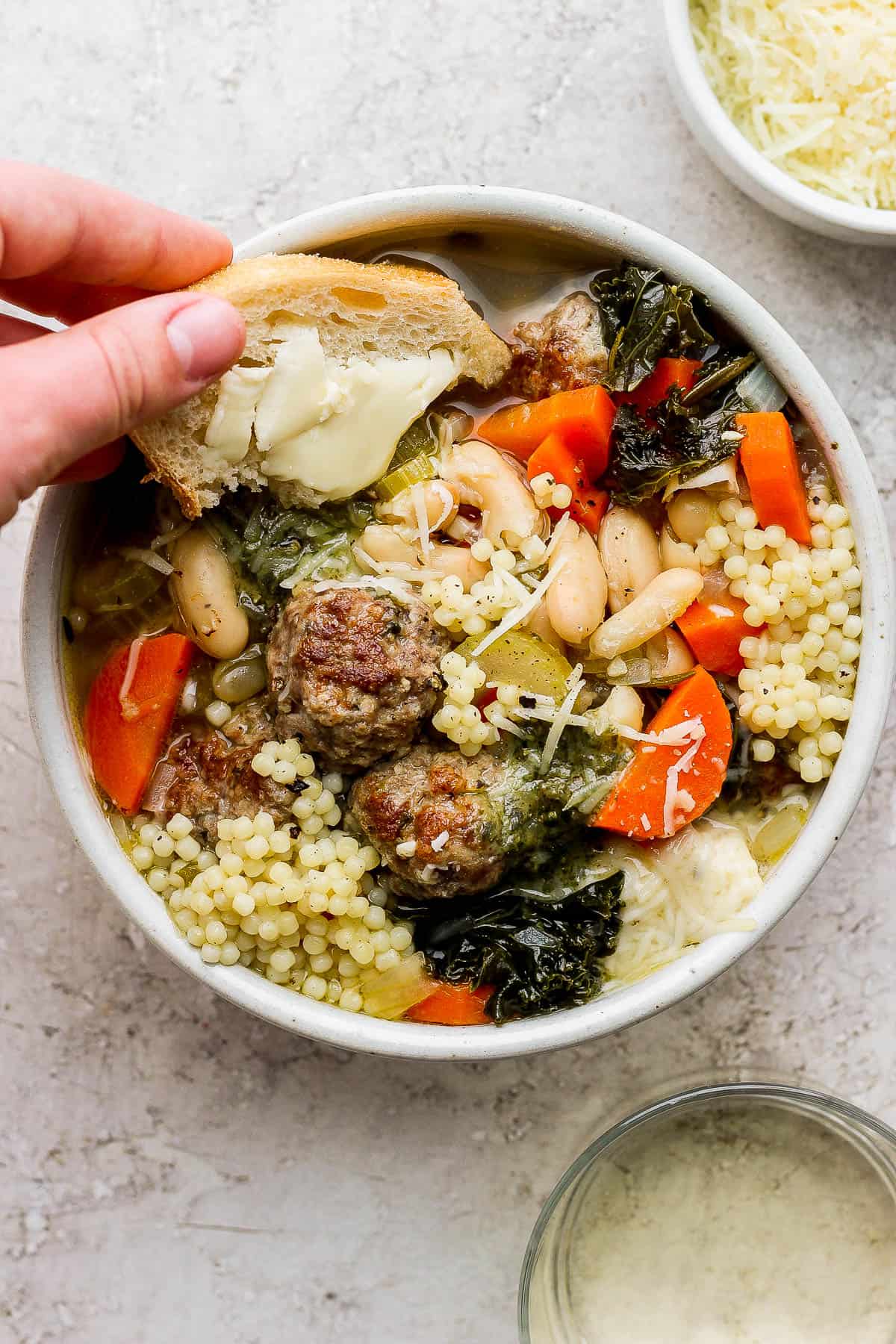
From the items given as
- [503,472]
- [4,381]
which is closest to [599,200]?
[503,472]

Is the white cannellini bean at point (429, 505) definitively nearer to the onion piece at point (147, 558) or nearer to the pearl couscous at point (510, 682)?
the pearl couscous at point (510, 682)

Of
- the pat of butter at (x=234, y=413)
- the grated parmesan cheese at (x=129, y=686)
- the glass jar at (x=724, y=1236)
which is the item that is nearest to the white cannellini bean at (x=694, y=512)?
the pat of butter at (x=234, y=413)

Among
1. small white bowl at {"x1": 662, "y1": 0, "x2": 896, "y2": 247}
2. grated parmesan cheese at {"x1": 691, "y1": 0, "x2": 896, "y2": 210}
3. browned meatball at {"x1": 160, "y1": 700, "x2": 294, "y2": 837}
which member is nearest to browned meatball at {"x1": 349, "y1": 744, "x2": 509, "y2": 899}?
browned meatball at {"x1": 160, "y1": 700, "x2": 294, "y2": 837}

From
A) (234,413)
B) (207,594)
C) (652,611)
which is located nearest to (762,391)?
(652,611)

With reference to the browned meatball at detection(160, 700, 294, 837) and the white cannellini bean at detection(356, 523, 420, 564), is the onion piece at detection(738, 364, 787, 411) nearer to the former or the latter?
the white cannellini bean at detection(356, 523, 420, 564)

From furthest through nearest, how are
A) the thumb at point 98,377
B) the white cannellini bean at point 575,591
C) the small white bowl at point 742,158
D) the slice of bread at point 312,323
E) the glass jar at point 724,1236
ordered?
the glass jar at point 724,1236 → the small white bowl at point 742,158 → the white cannellini bean at point 575,591 → the slice of bread at point 312,323 → the thumb at point 98,377

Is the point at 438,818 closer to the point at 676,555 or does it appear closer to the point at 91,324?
the point at 676,555
